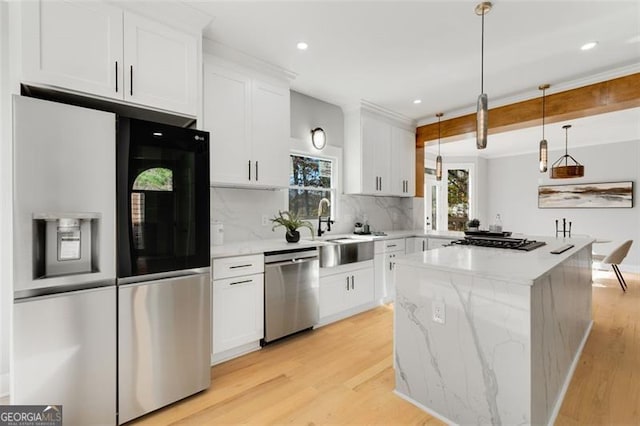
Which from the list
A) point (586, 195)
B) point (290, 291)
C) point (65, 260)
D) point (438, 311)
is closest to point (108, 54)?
point (65, 260)

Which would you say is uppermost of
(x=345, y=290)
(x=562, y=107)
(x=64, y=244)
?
(x=562, y=107)

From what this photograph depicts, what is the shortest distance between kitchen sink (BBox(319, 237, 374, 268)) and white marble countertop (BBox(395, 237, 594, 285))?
1.24 meters

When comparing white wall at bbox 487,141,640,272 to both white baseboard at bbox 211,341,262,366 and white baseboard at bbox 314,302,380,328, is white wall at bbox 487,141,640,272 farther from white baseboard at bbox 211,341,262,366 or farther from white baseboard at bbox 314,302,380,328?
white baseboard at bbox 211,341,262,366

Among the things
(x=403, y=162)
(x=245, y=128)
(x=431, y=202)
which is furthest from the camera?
(x=431, y=202)

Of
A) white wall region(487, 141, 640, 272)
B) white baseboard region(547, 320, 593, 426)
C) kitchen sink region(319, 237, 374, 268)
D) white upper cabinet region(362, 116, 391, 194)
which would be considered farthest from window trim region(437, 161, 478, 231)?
white baseboard region(547, 320, 593, 426)

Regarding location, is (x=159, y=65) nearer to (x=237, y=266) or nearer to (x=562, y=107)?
(x=237, y=266)

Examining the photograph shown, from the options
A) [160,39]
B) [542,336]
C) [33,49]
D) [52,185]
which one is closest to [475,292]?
[542,336]

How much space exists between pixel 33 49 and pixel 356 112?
11.0 ft

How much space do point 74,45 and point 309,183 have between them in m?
2.63

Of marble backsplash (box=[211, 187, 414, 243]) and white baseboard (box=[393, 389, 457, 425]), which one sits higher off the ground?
marble backsplash (box=[211, 187, 414, 243])

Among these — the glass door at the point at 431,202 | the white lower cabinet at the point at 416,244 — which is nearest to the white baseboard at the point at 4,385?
the white lower cabinet at the point at 416,244

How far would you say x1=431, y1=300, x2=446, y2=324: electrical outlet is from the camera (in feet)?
6.03

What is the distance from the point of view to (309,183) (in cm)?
397

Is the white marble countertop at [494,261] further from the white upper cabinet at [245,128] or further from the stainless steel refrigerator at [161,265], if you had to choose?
the white upper cabinet at [245,128]
